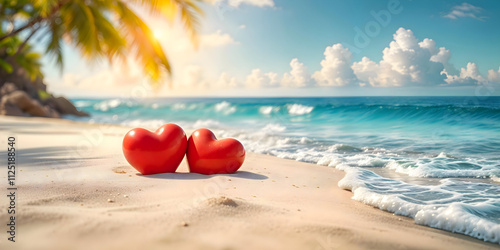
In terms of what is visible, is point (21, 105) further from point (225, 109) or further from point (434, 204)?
point (434, 204)

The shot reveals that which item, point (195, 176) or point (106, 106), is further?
point (106, 106)

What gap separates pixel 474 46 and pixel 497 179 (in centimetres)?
836

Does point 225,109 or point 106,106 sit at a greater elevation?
point 225,109

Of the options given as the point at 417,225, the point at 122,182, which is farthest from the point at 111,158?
the point at 417,225

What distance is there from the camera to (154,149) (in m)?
4.29

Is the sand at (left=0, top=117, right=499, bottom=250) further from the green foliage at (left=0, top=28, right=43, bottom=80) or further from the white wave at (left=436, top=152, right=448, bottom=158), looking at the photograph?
the green foliage at (left=0, top=28, right=43, bottom=80)

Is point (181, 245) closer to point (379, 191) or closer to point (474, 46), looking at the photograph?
point (379, 191)

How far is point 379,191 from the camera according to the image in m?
4.14

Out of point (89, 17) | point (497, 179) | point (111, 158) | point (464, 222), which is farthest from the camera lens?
point (89, 17)

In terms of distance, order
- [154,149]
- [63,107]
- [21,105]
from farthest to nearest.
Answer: [63,107], [21,105], [154,149]

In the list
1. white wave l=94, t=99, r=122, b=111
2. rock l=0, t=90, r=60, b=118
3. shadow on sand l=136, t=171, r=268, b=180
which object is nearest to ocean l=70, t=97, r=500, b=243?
shadow on sand l=136, t=171, r=268, b=180

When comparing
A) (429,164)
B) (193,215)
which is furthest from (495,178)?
(193,215)

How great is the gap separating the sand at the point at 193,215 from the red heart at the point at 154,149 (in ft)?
0.60

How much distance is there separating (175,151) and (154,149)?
256 mm
